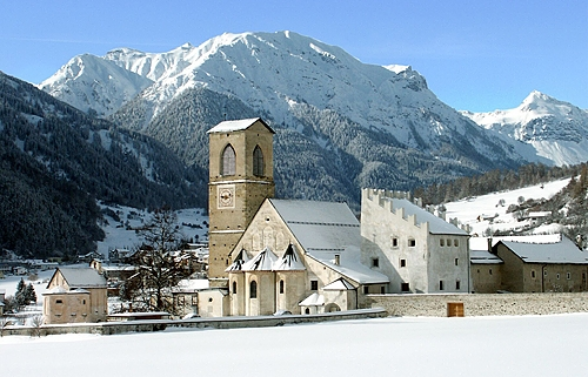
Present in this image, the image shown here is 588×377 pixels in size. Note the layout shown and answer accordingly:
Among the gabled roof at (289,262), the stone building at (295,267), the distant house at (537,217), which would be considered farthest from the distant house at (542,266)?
the distant house at (537,217)

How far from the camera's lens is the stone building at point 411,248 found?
6950 cm

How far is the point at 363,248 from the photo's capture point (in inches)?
2881

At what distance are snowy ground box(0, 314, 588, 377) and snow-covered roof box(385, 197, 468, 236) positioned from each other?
13.4 meters

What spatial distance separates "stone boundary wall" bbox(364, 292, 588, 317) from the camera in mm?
61594

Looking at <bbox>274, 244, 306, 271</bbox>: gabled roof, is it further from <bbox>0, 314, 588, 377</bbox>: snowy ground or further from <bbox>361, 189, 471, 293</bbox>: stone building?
<bbox>0, 314, 588, 377</bbox>: snowy ground

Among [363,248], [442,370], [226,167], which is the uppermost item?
[226,167]

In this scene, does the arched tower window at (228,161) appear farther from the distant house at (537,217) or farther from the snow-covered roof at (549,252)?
the distant house at (537,217)

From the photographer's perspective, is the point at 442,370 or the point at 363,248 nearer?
the point at 442,370

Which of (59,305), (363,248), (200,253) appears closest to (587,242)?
(363,248)

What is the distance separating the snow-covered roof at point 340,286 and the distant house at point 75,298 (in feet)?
77.1

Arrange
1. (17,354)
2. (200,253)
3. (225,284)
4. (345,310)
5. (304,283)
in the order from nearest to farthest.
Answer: (17,354) → (345,310) → (304,283) → (225,284) → (200,253)

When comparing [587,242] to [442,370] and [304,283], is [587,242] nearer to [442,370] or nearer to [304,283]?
[304,283]

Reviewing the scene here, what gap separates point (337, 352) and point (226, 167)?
3883 centimetres

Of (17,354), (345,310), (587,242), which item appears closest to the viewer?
(17,354)
